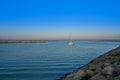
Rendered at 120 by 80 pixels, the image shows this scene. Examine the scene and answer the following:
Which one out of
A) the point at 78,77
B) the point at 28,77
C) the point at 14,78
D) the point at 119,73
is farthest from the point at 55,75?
the point at 119,73

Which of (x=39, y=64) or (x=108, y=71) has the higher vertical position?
(x=108, y=71)

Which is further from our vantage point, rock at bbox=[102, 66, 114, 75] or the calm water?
the calm water

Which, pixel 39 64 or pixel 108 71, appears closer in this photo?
pixel 108 71

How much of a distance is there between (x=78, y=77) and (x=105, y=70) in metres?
1.27

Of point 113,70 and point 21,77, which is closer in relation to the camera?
point 113,70

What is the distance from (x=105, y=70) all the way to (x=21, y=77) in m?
8.56

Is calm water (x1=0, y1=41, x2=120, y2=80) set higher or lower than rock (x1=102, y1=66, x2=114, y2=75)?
lower

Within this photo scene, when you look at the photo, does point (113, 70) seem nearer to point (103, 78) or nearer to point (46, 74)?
point (103, 78)

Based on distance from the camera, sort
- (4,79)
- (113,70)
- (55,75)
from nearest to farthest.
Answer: (113,70)
(4,79)
(55,75)

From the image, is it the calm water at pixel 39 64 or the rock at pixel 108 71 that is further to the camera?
the calm water at pixel 39 64

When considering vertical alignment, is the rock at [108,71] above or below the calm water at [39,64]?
above

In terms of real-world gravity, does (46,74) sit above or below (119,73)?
below

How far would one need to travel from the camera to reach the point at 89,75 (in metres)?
9.52

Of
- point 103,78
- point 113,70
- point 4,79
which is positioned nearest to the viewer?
point 103,78
